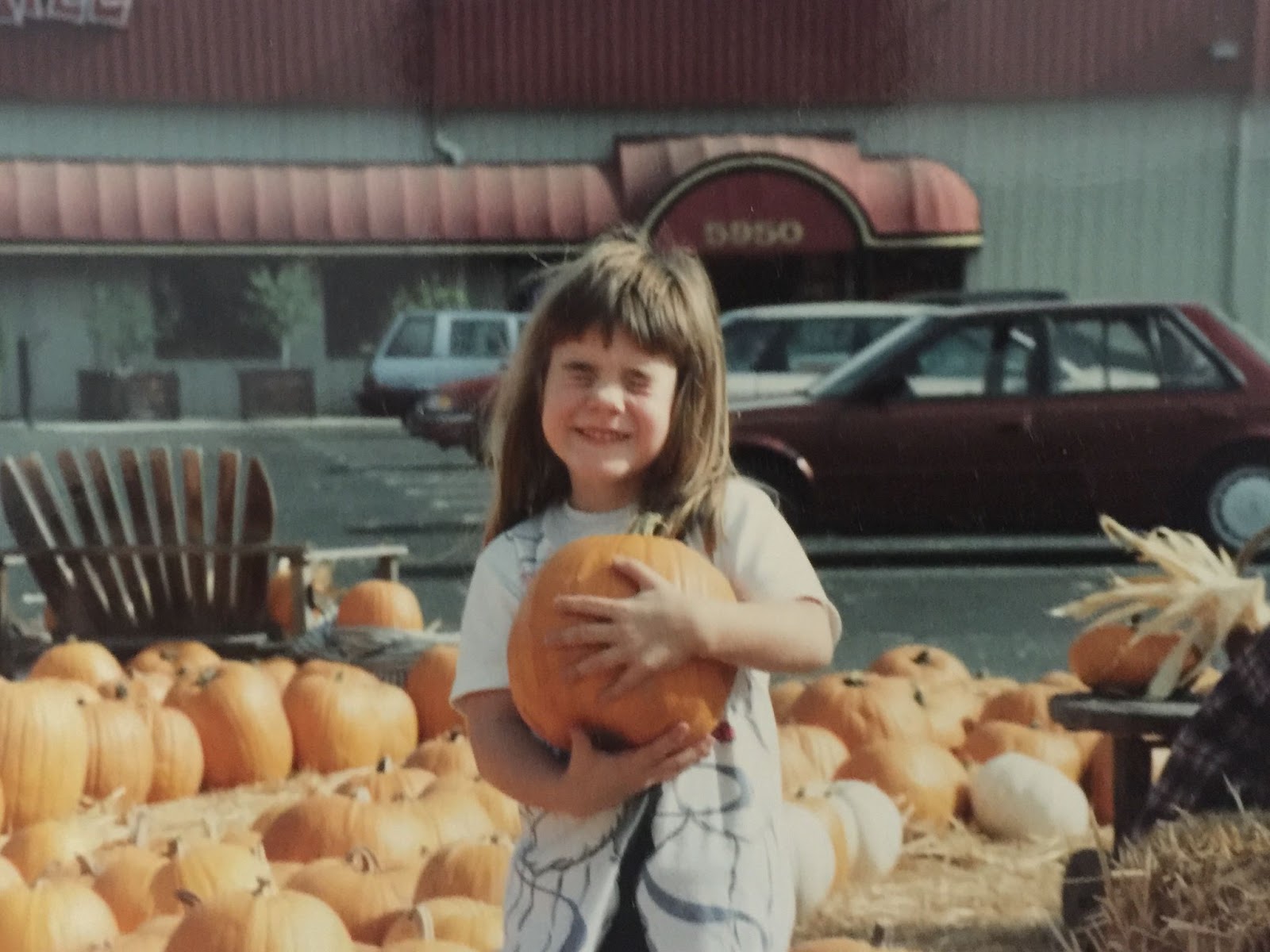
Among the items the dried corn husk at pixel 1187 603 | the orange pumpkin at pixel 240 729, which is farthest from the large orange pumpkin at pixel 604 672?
the orange pumpkin at pixel 240 729

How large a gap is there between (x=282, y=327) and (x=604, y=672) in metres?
5.48

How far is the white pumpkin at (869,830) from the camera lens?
4352mm

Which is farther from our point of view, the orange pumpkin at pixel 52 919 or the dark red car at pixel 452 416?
the dark red car at pixel 452 416

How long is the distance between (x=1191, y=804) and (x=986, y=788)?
2.01 m

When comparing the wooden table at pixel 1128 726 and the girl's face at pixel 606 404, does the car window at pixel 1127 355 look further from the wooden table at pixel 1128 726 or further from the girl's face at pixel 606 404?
the girl's face at pixel 606 404

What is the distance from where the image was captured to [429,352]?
7.29 m

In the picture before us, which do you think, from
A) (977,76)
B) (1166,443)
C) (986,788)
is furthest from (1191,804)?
(1166,443)

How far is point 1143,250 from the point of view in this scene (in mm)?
7047

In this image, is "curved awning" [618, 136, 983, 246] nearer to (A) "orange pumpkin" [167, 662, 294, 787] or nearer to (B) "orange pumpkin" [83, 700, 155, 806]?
(A) "orange pumpkin" [167, 662, 294, 787]

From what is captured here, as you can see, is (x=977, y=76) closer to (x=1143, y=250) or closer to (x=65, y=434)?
(x=1143, y=250)

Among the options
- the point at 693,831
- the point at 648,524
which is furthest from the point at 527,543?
the point at 693,831

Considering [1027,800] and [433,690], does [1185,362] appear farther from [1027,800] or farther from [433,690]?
[433,690]

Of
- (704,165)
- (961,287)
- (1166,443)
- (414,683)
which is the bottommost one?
(414,683)

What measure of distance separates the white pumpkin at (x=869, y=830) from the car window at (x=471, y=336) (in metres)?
3.09
